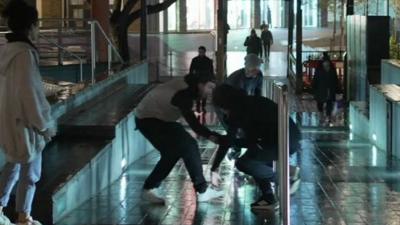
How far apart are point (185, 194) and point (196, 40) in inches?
1471

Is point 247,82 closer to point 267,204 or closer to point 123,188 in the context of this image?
point 123,188

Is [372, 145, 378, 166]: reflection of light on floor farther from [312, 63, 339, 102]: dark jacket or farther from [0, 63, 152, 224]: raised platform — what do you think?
[312, 63, 339, 102]: dark jacket

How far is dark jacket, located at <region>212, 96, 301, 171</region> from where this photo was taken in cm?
782

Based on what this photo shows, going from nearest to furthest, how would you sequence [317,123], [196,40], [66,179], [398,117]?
[66,179]
[398,117]
[317,123]
[196,40]

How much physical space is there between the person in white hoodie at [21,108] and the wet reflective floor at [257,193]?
99 cm

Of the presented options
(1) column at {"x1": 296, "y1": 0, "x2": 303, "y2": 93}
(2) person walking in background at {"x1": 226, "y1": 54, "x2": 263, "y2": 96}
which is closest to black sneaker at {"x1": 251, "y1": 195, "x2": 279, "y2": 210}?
(2) person walking in background at {"x1": 226, "y1": 54, "x2": 263, "y2": 96}

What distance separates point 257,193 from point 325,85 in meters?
10.8

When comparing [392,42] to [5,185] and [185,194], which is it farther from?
[5,185]

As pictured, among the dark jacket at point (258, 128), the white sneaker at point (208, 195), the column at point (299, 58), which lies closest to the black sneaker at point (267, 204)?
the dark jacket at point (258, 128)

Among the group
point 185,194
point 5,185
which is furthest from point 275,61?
point 5,185

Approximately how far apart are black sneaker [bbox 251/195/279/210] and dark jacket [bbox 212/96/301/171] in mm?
435

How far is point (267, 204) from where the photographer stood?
816 cm

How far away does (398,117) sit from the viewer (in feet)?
38.7

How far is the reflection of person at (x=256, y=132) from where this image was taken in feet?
25.7
